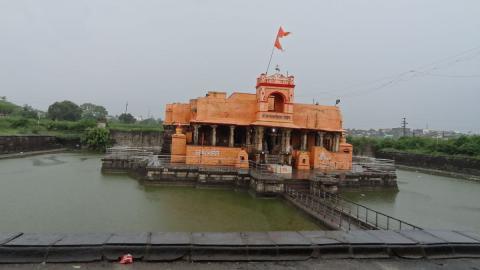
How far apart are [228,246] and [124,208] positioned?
9507 millimetres

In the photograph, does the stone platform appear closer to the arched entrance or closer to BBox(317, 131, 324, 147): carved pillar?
BBox(317, 131, 324, 147): carved pillar

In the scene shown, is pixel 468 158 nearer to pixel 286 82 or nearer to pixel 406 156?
pixel 406 156

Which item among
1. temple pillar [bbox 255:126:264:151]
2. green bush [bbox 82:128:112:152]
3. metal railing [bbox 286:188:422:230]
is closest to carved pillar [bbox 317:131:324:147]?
temple pillar [bbox 255:126:264:151]

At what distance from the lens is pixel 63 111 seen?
58938mm

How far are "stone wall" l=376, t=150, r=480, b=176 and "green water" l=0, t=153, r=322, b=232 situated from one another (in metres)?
22.7

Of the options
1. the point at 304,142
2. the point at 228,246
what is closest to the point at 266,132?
the point at 304,142

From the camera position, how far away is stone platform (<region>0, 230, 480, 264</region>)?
291cm

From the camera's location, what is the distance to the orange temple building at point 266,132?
18.2 meters

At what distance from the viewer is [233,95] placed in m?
19.4

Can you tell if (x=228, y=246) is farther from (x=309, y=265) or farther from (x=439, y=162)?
(x=439, y=162)

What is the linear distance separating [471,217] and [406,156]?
23187 millimetres

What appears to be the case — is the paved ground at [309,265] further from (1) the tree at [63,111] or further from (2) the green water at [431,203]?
(1) the tree at [63,111]

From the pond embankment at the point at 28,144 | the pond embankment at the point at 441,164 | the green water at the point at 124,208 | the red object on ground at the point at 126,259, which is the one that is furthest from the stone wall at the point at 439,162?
the pond embankment at the point at 28,144

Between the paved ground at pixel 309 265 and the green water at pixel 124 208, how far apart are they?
6487mm
